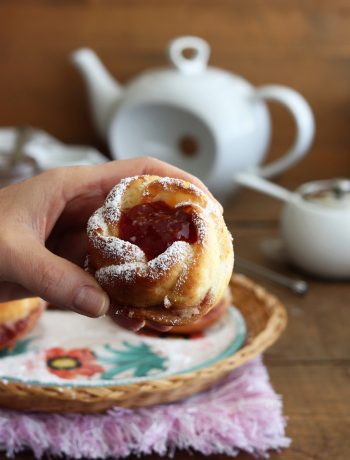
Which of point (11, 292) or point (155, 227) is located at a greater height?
point (155, 227)

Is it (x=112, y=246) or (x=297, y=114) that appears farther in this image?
(x=297, y=114)

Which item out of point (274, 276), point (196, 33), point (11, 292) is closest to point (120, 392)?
point (11, 292)

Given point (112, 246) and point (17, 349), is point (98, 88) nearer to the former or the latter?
point (17, 349)

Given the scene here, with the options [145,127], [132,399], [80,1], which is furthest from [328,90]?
[132,399]

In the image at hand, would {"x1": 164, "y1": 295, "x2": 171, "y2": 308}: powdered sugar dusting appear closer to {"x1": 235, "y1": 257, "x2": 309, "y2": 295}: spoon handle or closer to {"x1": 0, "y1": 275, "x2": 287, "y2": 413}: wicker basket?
{"x1": 0, "y1": 275, "x2": 287, "y2": 413}: wicker basket

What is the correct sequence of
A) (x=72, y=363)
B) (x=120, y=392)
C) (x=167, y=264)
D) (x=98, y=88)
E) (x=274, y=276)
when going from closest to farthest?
1. (x=167, y=264)
2. (x=120, y=392)
3. (x=72, y=363)
4. (x=274, y=276)
5. (x=98, y=88)

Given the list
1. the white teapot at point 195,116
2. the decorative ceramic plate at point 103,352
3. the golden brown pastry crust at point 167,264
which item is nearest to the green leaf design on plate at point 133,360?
the decorative ceramic plate at point 103,352
